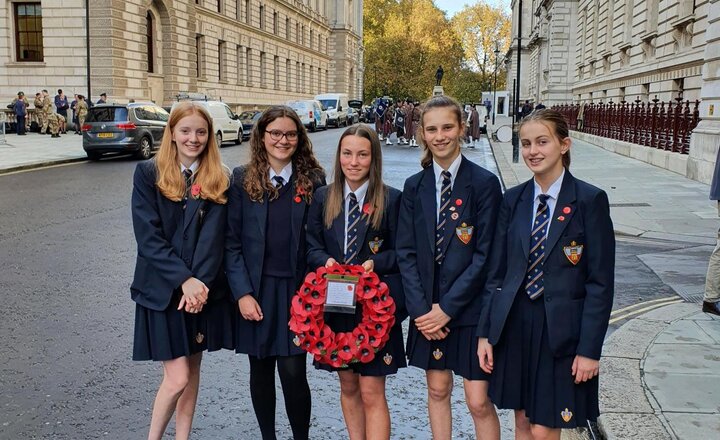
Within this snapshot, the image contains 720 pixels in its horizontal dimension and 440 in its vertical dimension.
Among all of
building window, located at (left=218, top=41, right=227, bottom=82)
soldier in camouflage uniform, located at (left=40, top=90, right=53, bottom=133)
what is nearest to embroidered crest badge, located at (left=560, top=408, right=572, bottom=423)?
soldier in camouflage uniform, located at (left=40, top=90, right=53, bottom=133)

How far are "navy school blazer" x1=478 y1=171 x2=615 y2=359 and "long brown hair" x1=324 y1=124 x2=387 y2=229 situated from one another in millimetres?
691

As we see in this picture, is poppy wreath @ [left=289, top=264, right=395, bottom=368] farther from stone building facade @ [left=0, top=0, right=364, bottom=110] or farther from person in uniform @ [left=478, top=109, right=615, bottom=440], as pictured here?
stone building facade @ [left=0, top=0, right=364, bottom=110]

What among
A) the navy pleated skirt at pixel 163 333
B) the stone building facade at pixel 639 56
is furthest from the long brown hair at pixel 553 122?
the stone building facade at pixel 639 56

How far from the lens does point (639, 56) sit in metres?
27.4

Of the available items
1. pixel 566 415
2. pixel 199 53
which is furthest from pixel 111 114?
pixel 199 53

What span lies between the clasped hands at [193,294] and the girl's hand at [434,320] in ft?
3.37

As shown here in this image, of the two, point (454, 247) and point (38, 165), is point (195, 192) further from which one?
point (38, 165)

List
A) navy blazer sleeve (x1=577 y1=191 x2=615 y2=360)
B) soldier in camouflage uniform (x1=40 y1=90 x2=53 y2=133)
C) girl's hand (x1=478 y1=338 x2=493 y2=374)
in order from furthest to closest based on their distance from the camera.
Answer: soldier in camouflage uniform (x1=40 y1=90 x2=53 y2=133) → girl's hand (x1=478 y1=338 x2=493 y2=374) → navy blazer sleeve (x1=577 y1=191 x2=615 y2=360)

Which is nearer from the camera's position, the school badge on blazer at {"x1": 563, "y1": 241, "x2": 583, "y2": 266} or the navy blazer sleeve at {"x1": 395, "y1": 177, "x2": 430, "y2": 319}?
the school badge on blazer at {"x1": 563, "y1": 241, "x2": 583, "y2": 266}

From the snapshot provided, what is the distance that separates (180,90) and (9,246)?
30664 millimetres

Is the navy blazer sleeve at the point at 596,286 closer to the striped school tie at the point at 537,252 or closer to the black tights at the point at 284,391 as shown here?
the striped school tie at the point at 537,252

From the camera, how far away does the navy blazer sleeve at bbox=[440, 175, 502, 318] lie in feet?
10.1

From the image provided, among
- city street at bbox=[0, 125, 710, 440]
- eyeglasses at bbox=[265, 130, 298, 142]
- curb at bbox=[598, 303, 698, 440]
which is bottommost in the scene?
city street at bbox=[0, 125, 710, 440]

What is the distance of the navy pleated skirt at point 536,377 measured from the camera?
2.86m
